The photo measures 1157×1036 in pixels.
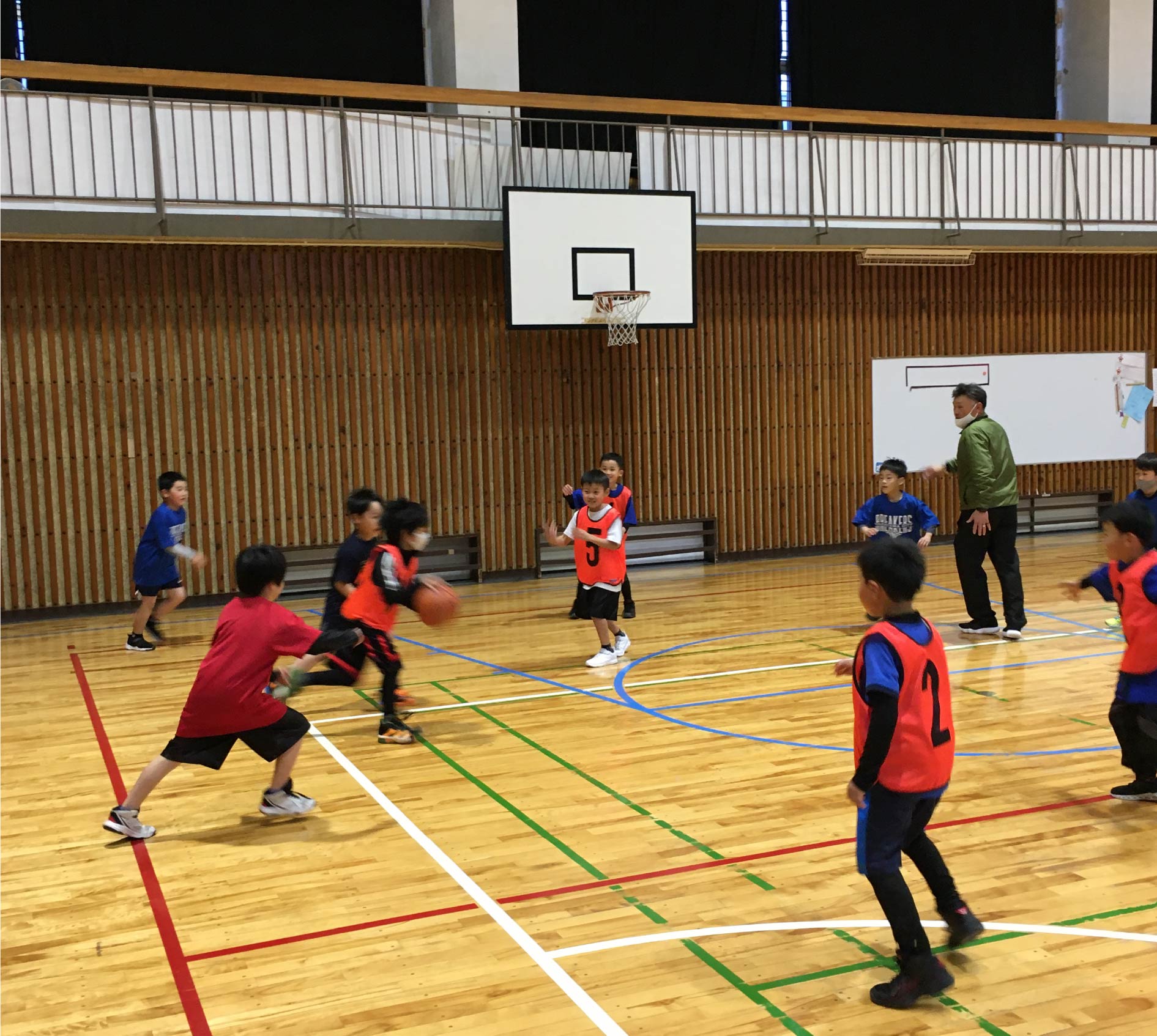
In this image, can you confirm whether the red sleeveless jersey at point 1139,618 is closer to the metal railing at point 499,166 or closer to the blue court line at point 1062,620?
the blue court line at point 1062,620

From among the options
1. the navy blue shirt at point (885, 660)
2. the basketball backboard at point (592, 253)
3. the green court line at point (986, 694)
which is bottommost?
the green court line at point (986, 694)

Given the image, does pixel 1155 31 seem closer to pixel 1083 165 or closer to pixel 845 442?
pixel 1083 165

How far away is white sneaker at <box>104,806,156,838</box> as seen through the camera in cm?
484

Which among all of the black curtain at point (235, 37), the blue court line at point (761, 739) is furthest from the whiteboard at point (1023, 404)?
the blue court line at point (761, 739)

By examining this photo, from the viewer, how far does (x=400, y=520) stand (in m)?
5.89

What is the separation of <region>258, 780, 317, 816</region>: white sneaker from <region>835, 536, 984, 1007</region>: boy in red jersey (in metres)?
2.75

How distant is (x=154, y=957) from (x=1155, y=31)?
56.0 feet

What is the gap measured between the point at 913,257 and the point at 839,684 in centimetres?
743

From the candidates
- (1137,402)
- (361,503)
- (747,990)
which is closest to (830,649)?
(361,503)

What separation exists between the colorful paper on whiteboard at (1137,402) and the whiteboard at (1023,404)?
73 mm

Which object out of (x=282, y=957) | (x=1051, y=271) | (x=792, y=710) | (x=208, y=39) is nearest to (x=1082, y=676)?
(x=792, y=710)

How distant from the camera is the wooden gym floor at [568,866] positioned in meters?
3.36

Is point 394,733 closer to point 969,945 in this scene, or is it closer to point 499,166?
point 969,945

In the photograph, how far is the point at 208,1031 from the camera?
10.6ft
